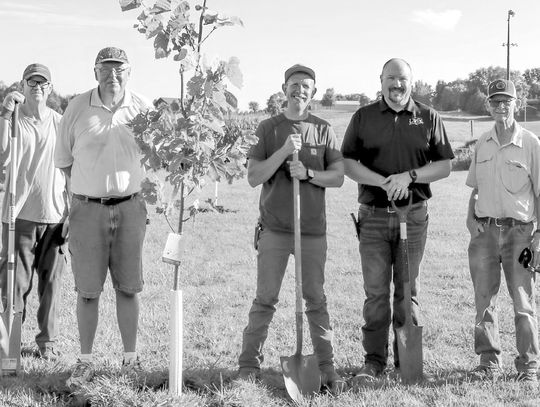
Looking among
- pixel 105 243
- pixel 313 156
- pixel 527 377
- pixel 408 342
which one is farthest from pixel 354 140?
pixel 527 377

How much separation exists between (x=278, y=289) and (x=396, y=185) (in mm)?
1261

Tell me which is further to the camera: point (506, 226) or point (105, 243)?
point (506, 226)

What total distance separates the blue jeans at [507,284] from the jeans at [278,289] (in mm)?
1362

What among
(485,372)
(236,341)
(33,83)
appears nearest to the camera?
(485,372)

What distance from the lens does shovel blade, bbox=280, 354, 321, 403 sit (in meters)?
4.74

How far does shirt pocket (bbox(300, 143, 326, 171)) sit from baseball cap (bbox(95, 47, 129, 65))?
5.04ft

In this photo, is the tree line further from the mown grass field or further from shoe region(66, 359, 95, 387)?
shoe region(66, 359, 95, 387)

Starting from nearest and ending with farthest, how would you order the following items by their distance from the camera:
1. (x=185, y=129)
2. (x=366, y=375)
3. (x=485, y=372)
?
A: (x=185, y=129)
(x=366, y=375)
(x=485, y=372)

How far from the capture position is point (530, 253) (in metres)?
5.06

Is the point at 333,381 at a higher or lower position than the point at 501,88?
lower

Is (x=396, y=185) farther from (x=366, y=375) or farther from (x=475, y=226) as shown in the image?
(x=366, y=375)

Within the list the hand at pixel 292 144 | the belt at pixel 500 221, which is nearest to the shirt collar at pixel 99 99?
the hand at pixel 292 144

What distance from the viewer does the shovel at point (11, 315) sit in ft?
17.2

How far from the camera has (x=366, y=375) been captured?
5129 millimetres
